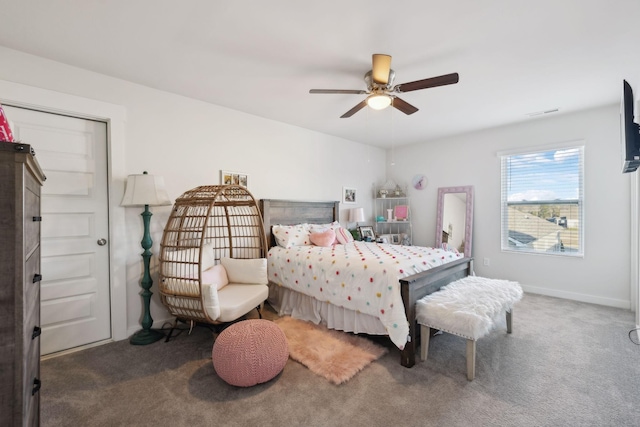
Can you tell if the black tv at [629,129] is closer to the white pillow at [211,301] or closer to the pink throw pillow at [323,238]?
the pink throw pillow at [323,238]

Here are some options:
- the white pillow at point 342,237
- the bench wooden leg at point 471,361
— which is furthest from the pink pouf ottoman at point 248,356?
the white pillow at point 342,237

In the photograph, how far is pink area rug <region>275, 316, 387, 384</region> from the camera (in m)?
2.16

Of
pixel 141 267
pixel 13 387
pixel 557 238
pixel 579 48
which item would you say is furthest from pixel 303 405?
pixel 557 238

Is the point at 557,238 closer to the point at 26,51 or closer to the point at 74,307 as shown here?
the point at 74,307

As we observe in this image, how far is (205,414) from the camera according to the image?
1747 millimetres

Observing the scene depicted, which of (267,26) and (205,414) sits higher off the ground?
(267,26)

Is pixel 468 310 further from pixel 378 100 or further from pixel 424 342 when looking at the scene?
pixel 378 100

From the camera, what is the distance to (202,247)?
2465mm

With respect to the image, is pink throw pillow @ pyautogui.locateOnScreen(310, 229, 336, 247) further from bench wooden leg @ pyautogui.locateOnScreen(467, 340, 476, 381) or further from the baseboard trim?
the baseboard trim

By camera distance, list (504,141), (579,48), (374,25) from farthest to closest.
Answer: (504,141) → (579,48) → (374,25)

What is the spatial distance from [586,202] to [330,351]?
391 centimetres

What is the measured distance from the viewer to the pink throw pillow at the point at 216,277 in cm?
276

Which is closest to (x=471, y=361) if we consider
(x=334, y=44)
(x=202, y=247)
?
(x=202, y=247)

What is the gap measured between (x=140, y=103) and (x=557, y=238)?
5.51 meters
